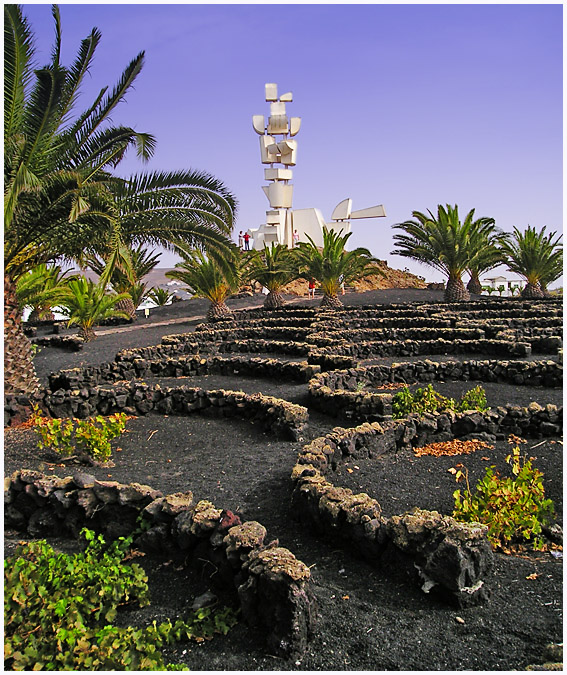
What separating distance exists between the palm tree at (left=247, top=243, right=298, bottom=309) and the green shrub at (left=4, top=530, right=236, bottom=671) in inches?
954

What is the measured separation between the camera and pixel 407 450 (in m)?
7.35

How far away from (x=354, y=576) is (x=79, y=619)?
1933 mm

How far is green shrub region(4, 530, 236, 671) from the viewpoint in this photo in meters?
3.28

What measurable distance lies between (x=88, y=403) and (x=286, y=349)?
682 centimetres

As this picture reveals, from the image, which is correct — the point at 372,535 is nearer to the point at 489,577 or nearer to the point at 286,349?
the point at 489,577

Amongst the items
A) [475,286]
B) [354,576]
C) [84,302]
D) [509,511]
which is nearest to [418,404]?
[509,511]

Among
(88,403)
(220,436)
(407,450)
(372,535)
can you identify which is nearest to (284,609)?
(372,535)

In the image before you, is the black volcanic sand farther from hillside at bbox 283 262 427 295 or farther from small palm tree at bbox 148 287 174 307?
hillside at bbox 283 262 427 295

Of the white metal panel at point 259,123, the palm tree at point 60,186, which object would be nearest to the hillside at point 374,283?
the white metal panel at point 259,123

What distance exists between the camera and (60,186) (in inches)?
399

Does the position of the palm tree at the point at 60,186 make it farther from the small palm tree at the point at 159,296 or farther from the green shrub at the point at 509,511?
the small palm tree at the point at 159,296

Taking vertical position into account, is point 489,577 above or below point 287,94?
below

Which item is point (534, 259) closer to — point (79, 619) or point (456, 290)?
point (456, 290)

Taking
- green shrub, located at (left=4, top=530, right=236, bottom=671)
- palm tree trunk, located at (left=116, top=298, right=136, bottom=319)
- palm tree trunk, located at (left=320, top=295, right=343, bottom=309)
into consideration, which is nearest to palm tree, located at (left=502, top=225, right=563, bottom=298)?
palm tree trunk, located at (left=320, top=295, right=343, bottom=309)
